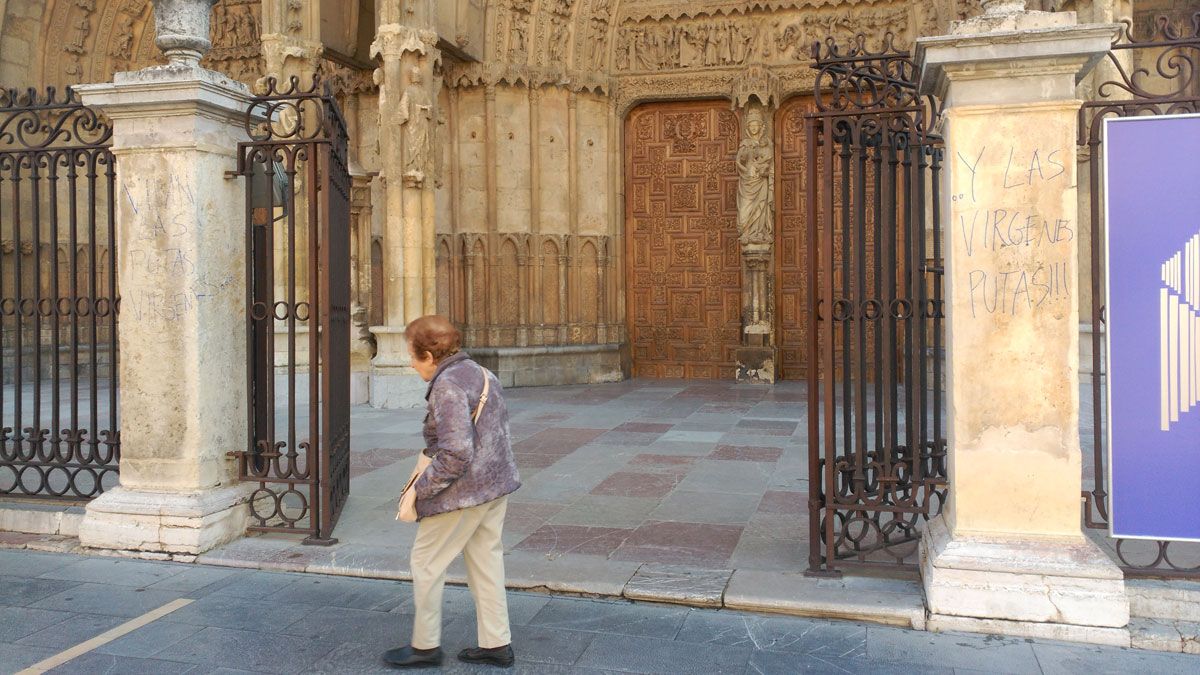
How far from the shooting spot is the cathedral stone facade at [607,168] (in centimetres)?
1415

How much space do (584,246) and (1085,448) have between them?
27.5 feet

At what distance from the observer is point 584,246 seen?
48.6 feet

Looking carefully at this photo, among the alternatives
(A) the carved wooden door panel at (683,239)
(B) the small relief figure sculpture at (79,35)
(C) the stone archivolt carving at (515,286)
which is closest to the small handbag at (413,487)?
(C) the stone archivolt carving at (515,286)

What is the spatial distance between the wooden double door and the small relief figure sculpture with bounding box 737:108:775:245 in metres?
0.40

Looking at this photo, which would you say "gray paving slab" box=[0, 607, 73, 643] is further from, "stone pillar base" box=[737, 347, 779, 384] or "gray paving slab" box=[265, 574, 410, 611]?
"stone pillar base" box=[737, 347, 779, 384]

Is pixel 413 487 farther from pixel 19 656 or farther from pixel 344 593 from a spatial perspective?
pixel 19 656

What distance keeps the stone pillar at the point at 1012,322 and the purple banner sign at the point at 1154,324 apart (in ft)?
0.75

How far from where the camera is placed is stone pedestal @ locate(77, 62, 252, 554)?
553 centimetres

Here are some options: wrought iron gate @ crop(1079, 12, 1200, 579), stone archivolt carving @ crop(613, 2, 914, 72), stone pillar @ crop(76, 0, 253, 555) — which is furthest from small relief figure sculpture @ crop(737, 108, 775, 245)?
stone pillar @ crop(76, 0, 253, 555)

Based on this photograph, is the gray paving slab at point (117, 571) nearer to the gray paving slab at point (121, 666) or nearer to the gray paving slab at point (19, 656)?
the gray paving slab at point (19, 656)

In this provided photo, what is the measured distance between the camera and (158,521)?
18.2ft

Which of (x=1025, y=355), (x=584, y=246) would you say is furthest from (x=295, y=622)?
(x=584, y=246)

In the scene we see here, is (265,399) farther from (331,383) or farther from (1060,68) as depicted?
(1060,68)

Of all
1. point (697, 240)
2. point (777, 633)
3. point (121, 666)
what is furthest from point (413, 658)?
point (697, 240)
